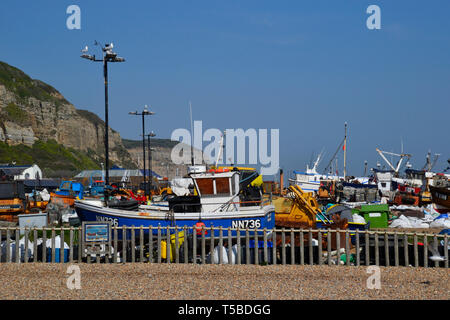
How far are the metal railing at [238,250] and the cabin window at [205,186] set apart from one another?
12.4 ft

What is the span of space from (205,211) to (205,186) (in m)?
0.90

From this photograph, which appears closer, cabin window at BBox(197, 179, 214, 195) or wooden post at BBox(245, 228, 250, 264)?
wooden post at BBox(245, 228, 250, 264)

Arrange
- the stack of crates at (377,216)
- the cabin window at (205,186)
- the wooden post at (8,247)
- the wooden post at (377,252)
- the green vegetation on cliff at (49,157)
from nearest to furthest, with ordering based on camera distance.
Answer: the wooden post at (377,252) < the wooden post at (8,247) < the cabin window at (205,186) < the stack of crates at (377,216) < the green vegetation on cliff at (49,157)

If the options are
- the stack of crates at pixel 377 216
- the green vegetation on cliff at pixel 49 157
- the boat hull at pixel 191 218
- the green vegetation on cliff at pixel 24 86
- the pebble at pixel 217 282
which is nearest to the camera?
the pebble at pixel 217 282

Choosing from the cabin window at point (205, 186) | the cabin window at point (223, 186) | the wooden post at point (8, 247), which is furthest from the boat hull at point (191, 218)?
the wooden post at point (8, 247)

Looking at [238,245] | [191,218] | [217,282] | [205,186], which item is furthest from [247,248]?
[205,186]

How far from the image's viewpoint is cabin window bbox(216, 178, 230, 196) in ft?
63.2

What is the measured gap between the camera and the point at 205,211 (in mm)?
19203

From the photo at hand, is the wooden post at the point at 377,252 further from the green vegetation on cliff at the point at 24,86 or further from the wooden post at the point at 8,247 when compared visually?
the green vegetation on cliff at the point at 24,86

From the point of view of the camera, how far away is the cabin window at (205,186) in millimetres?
19195

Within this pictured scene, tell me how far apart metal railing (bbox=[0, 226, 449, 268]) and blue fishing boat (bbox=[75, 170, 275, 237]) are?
213cm

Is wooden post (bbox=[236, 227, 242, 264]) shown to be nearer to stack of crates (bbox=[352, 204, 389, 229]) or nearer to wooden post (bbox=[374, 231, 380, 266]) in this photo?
wooden post (bbox=[374, 231, 380, 266])

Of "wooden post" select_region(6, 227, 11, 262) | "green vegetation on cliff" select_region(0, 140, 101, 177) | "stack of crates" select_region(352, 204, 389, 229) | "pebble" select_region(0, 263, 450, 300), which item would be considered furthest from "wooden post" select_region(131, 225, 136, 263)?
"green vegetation on cliff" select_region(0, 140, 101, 177)
